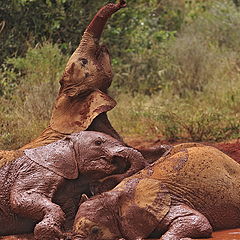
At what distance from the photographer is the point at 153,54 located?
1778 cm

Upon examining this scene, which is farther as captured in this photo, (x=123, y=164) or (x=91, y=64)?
(x=91, y=64)

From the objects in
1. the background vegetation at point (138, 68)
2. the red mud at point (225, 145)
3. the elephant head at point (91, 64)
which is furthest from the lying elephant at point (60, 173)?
the background vegetation at point (138, 68)

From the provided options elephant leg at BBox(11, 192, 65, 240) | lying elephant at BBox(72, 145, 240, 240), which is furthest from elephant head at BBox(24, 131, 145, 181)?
elephant leg at BBox(11, 192, 65, 240)

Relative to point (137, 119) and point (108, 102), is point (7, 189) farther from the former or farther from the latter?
point (137, 119)

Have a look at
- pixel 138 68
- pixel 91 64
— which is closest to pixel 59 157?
pixel 91 64

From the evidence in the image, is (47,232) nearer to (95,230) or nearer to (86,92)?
(95,230)

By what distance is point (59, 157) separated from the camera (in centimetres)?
540

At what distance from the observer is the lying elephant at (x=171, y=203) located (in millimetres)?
4941

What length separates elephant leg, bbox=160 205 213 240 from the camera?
478 cm

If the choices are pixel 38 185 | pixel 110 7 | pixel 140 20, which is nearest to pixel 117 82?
pixel 140 20

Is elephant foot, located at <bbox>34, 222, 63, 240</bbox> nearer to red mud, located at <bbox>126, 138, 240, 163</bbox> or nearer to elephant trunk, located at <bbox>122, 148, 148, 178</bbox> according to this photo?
elephant trunk, located at <bbox>122, 148, 148, 178</bbox>

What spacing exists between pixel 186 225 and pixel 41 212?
3.27 ft

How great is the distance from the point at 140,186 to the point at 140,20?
12.1 meters

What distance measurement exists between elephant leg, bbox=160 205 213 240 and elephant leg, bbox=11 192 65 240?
27.8 inches
